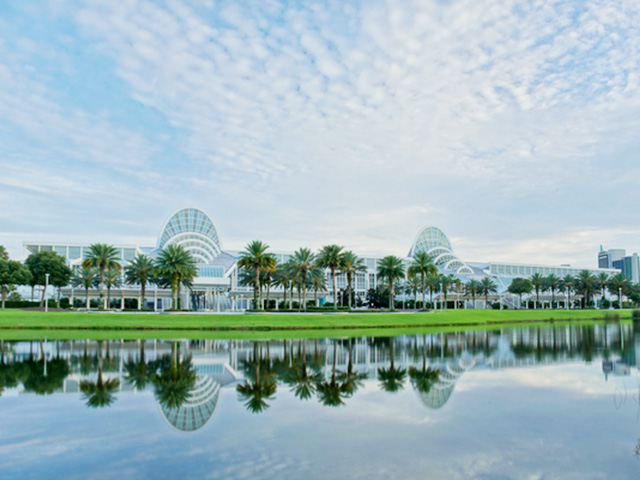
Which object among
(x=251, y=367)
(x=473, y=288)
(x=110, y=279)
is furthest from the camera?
(x=473, y=288)

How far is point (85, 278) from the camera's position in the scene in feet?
265

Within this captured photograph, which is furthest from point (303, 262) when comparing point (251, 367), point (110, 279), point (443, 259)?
point (443, 259)

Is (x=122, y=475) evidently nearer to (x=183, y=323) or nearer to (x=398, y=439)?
(x=398, y=439)

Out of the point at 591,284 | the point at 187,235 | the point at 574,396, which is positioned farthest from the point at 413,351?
the point at 591,284

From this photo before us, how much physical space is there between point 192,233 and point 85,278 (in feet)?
Answer: 106

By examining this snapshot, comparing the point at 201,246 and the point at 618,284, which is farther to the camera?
the point at 618,284

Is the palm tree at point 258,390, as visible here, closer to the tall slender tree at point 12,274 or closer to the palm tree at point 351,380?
the palm tree at point 351,380

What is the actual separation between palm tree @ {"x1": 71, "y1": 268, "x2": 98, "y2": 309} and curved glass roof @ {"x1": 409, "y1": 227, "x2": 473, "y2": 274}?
283 feet

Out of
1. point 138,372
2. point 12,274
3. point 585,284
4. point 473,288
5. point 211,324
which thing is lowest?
point 211,324

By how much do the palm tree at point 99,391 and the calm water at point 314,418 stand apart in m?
0.06

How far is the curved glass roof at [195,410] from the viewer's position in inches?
432

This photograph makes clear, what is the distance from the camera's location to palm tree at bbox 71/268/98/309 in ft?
266

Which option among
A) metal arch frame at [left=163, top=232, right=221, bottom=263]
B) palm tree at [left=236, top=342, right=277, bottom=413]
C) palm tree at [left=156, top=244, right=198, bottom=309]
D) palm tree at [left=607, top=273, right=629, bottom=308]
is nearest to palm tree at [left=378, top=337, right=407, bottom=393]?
palm tree at [left=236, top=342, right=277, bottom=413]

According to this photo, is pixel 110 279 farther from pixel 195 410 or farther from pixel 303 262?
pixel 195 410
